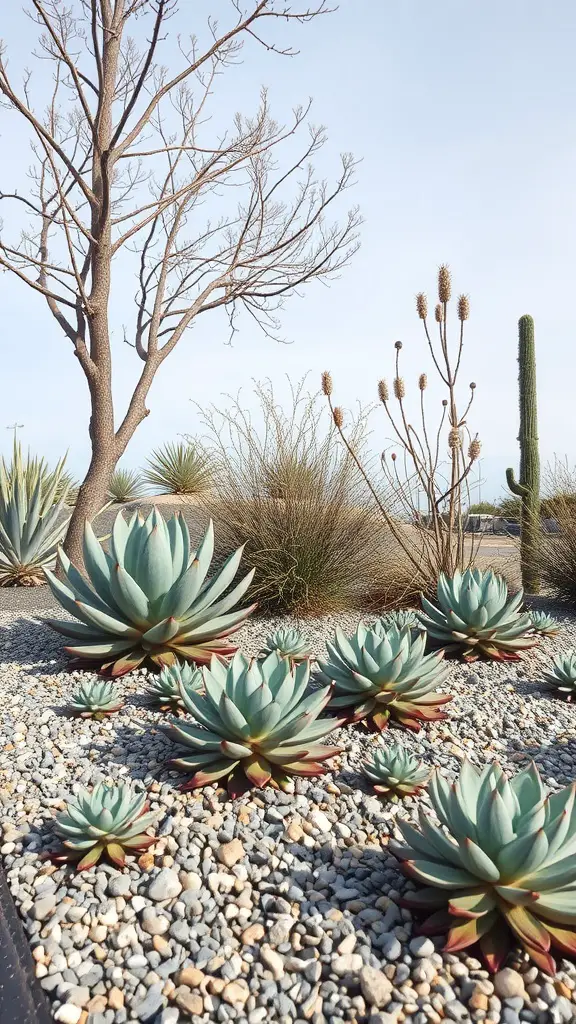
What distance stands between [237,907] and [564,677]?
8.66 feet

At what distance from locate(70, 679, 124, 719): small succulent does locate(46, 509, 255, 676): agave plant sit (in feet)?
1.07

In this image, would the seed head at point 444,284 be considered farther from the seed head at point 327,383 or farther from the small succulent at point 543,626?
the small succulent at point 543,626

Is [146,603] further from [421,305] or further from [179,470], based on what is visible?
[179,470]

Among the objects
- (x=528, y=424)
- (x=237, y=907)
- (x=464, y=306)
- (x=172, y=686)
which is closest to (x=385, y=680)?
(x=172, y=686)

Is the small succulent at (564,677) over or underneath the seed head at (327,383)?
underneath

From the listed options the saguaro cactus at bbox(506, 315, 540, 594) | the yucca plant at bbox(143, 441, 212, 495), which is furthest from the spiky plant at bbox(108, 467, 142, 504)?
the saguaro cactus at bbox(506, 315, 540, 594)

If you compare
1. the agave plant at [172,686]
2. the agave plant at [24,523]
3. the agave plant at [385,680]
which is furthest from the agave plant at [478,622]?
the agave plant at [24,523]

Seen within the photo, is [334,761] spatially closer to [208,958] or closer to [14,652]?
[208,958]

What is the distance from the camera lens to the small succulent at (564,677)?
4.20 m

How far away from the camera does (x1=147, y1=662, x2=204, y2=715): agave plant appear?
352 centimetres

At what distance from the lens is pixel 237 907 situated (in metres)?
2.26

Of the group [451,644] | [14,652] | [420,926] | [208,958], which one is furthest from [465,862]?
[14,652]

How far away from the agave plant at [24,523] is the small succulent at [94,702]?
4812 mm

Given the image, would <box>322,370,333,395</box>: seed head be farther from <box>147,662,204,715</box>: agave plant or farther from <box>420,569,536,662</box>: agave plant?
<box>147,662,204,715</box>: agave plant
